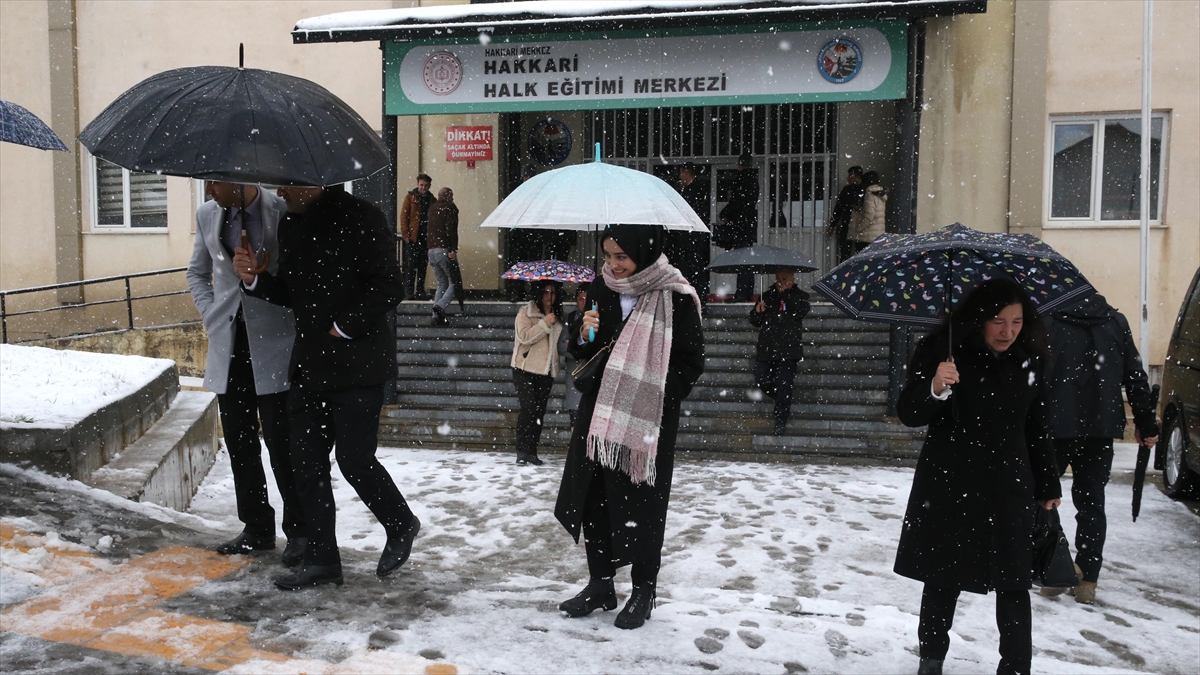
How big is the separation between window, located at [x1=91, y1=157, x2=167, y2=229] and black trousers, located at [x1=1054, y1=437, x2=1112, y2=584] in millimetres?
14863

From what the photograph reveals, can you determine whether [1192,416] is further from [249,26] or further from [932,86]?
[249,26]

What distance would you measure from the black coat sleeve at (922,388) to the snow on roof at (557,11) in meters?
6.57

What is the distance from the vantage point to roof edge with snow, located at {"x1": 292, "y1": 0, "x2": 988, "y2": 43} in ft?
31.0

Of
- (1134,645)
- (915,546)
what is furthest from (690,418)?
(915,546)

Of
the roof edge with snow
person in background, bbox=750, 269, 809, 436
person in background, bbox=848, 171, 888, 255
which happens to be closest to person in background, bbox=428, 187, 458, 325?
the roof edge with snow

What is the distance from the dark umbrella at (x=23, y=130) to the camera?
5256 mm

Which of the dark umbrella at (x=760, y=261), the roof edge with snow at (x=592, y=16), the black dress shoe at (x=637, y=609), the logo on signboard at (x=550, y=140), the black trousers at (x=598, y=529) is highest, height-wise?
the roof edge with snow at (x=592, y=16)

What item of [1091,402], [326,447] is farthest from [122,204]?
[1091,402]

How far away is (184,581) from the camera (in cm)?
419

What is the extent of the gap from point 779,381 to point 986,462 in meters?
6.11

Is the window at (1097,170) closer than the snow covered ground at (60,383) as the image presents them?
No

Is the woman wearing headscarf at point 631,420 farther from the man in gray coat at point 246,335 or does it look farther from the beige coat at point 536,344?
the beige coat at point 536,344

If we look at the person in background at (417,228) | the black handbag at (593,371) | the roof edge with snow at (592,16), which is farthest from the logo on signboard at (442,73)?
the black handbag at (593,371)

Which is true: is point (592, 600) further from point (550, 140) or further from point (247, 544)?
point (550, 140)
